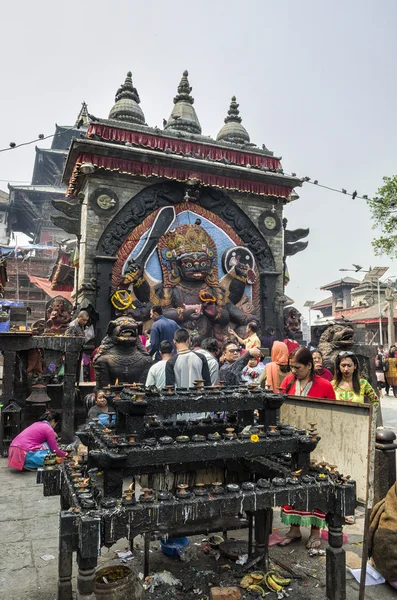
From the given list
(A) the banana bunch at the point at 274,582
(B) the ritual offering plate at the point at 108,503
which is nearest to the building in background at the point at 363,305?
(A) the banana bunch at the point at 274,582

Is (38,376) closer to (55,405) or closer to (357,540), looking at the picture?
→ (55,405)

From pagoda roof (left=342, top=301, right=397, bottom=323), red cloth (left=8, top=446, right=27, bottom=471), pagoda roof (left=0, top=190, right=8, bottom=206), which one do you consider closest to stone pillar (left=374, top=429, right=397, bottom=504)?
red cloth (left=8, top=446, right=27, bottom=471)

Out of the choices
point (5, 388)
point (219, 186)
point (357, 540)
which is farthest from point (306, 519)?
point (219, 186)

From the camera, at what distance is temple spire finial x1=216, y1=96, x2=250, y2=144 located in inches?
682

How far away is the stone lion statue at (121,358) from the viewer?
26.0ft

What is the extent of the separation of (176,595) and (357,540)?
2.09 m

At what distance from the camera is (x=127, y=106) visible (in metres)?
14.6

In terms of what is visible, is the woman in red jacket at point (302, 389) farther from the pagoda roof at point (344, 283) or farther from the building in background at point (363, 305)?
the pagoda roof at point (344, 283)

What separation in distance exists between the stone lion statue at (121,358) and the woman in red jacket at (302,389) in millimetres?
3806

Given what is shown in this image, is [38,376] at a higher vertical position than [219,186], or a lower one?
lower

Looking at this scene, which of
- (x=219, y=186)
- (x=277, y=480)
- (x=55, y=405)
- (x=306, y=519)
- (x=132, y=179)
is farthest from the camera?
(x=219, y=186)

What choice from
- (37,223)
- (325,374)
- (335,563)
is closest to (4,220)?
(37,223)

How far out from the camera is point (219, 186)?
14281mm

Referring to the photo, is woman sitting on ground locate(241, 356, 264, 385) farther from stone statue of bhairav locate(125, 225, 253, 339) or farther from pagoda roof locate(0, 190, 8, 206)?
pagoda roof locate(0, 190, 8, 206)
